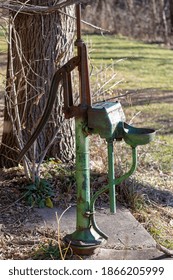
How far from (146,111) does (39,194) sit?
14.1ft

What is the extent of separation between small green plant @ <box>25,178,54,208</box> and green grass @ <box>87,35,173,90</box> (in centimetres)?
502

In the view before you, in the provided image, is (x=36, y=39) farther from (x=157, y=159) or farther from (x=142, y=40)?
(x=142, y=40)

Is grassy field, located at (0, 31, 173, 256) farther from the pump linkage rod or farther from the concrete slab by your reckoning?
the pump linkage rod

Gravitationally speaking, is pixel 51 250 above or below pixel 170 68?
below

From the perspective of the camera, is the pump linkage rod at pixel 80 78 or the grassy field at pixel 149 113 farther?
the grassy field at pixel 149 113

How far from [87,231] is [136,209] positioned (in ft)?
4.02

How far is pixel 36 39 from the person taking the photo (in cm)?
594

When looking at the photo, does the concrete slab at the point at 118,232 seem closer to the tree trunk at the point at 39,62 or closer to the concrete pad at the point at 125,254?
the concrete pad at the point at 125,254

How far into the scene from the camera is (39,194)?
5434 mm

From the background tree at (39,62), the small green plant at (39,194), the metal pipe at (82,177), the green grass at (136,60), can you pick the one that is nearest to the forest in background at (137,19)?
the green grass at (136,60)

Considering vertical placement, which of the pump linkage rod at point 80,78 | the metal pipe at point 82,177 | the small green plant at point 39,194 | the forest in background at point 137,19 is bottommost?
the small green plant at point 39,194

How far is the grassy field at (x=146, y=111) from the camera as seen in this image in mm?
5582
